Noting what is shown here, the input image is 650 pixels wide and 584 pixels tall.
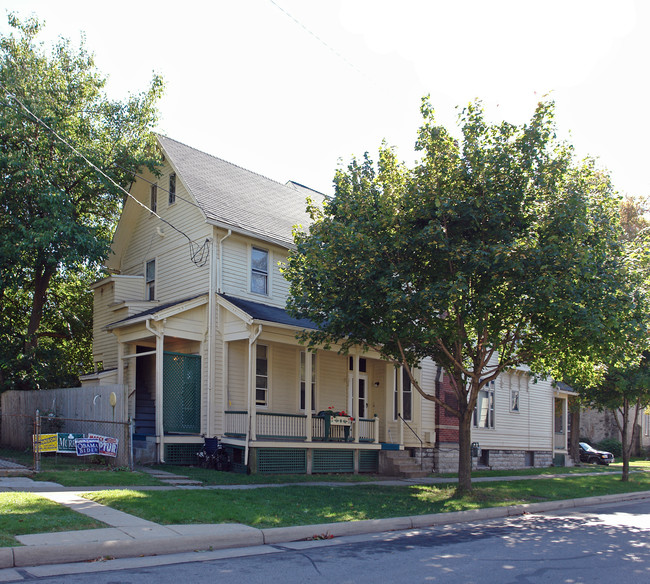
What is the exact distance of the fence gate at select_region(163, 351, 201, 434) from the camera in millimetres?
17045

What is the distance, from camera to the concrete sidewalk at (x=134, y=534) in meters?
7.27

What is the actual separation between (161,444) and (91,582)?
33.9 feet

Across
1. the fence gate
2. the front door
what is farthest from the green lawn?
the front door

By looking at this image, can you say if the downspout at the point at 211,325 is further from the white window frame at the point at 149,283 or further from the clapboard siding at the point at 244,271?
the white window frame at the point at 149,283

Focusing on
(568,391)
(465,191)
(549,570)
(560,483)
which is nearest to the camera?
(549,570)

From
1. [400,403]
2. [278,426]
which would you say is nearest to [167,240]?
[278,426]

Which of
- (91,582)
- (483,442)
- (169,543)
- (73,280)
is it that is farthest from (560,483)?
(73,280)

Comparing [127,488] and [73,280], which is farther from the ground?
[73,280]

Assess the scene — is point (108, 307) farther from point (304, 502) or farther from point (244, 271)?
point (304, 502)

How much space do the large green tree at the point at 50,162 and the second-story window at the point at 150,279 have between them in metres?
1.51

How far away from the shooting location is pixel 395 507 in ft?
39.9

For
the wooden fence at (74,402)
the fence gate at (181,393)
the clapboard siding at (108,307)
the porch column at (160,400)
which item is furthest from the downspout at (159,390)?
the clapboard siding at (108,307)

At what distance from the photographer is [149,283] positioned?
69.7ft

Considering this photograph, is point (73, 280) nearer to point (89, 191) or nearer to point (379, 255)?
point (89, 191)
